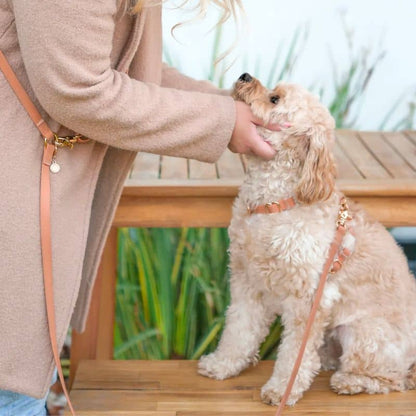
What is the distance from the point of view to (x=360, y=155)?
118 inches

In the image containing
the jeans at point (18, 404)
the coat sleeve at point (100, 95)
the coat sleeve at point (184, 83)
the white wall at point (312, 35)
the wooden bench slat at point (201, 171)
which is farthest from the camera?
the white wall at point (312, 35)

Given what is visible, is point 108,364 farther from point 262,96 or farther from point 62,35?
point 62,35

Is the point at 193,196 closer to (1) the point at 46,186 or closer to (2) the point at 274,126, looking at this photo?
(2) the point at 274,126

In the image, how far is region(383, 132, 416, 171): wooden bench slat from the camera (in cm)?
294

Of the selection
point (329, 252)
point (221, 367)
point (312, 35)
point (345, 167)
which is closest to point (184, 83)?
point (329, 252)

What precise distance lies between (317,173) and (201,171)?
2.42 feet

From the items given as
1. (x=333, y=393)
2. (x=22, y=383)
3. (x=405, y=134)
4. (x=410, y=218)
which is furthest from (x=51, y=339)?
(x=405, y=134)

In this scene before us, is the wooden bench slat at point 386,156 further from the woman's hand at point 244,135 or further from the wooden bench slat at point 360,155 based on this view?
the woman's hand at point 244,135

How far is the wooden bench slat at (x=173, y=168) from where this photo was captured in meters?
2.71

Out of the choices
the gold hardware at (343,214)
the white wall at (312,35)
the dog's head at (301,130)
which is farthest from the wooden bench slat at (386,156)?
the dog's head at (301,130)

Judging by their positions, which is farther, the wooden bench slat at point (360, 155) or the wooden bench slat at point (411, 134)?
the wooden bench slat at point (411, 134)

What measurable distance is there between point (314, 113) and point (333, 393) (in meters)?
0.92

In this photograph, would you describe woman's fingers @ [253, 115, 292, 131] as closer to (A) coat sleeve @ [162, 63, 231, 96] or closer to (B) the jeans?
(A) coat sleeve @ [162, 63, 231, 96]

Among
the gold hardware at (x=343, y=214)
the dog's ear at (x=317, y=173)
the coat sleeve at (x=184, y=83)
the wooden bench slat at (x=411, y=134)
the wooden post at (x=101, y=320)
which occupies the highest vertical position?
the coat sleeve at (x=184, y=83)
